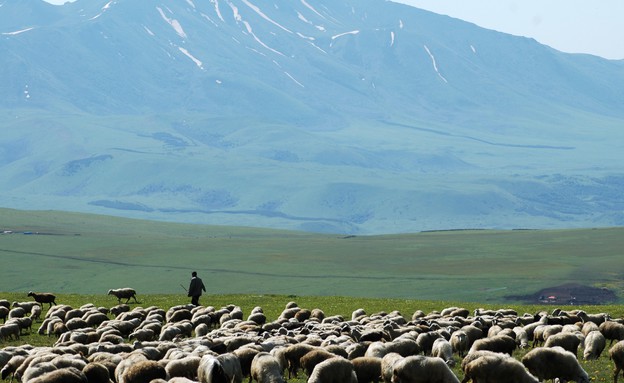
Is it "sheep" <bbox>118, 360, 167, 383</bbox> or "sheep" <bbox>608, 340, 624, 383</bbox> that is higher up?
"sheep" <bbox>608, 340, 624, 383</bbox>

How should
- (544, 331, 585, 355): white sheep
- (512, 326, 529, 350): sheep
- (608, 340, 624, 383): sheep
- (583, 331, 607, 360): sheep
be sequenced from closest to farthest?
(608, 340, 624, 383): sheep → (544, 331, 585, 355): white sheep → (583, 331, 607, 360): sheep → (512, 326, 529, 350): sheep

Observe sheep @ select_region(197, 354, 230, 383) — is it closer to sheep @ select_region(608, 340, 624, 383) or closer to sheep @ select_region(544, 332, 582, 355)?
sheep @ select_region(608, 340, 624, 383)

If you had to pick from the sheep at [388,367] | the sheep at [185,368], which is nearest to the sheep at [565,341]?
the sheep at [388,367]

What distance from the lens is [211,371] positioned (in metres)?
21.1

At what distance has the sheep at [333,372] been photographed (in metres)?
21.5

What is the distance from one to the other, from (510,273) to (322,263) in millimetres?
26051

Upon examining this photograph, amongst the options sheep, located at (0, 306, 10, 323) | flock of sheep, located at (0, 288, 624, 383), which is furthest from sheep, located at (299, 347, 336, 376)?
sheep, located at (0, 306, 10, 323)

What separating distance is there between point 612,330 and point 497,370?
9809 millimetres

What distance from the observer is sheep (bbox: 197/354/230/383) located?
21047 millimetres

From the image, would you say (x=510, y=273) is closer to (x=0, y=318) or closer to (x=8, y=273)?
(x=8, y=273)

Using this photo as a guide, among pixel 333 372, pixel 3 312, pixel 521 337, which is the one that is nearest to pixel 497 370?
pixel 333 372

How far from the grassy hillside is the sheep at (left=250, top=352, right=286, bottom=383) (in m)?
68.1

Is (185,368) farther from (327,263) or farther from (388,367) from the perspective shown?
(327,263)

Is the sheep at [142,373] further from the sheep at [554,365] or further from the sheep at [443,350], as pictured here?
the sheep at [554,365]
